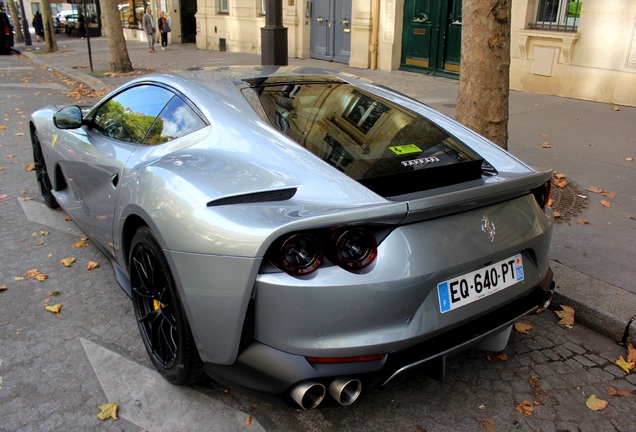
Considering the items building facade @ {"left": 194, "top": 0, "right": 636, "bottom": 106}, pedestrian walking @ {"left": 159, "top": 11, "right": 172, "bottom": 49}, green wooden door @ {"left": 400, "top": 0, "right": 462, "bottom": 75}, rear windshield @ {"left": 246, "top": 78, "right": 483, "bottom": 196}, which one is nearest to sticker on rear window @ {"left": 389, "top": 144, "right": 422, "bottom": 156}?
rear windshield @ {"left": 246, "top": 78, "right": 483, "bottom": 196}

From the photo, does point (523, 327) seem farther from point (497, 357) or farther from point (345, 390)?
point (345, 390)

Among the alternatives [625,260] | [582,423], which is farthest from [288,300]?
[625,260]

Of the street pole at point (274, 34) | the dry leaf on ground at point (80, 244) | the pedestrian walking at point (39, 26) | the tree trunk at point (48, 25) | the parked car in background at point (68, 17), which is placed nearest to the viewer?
the dry leaf on ground at point (80, 244)

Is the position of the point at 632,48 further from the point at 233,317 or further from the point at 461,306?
the point at 233,317

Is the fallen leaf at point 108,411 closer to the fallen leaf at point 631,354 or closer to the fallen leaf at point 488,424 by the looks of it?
the fallen leaf at point 488,424

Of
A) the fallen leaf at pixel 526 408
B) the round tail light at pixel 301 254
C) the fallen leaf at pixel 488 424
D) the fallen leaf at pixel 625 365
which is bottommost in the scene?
the fallen leaf at pixel 625 365

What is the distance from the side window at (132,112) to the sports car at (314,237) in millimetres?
54

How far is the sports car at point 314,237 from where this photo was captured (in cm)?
214

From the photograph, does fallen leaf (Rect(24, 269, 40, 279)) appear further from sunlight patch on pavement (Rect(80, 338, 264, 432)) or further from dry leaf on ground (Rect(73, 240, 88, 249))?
sunlight patch on pavement (Rect(80, 338, 264, 432))

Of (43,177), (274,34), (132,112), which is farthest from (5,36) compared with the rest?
(132,112)

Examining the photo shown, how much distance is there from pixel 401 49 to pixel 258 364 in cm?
1328

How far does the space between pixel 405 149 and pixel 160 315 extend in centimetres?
150

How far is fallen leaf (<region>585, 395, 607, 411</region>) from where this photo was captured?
9.05ft

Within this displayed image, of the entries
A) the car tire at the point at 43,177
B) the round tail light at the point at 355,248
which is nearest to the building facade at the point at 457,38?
the car tire at the point at 43,177
